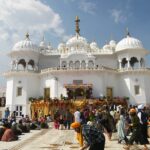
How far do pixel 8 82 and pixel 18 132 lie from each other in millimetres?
24006

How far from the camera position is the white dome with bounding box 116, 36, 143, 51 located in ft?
128

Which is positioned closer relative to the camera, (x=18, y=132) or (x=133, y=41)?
(x=18, y=132)

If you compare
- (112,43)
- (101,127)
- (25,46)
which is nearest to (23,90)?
(25,46)

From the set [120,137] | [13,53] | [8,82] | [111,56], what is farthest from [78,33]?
[120,137]

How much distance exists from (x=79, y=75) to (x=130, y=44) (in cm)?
998

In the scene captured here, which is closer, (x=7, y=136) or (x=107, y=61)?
(x=7, y=136)

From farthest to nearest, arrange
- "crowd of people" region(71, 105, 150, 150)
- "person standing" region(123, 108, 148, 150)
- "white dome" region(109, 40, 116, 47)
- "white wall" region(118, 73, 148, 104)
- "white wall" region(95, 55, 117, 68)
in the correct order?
"white dome" region(109, 40, 116, 47) < "white wall" region(95, 55, 117, 68) < "white wall" region(118, 73, 148, 104) < "person standing" region(123, 108, 148, 150) < "crowd of people" region(71, 105, 150, 150)

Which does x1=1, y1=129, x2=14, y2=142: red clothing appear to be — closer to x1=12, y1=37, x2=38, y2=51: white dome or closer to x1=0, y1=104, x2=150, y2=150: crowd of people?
x1=0, y1=104, x2=150, y2=150: crowd of people

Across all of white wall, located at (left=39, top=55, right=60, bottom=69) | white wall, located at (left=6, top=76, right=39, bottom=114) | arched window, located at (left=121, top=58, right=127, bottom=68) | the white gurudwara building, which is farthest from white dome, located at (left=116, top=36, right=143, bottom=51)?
white wall, located at (left=6, top=76, right=39, bottom=114)

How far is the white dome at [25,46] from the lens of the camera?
40.4 m

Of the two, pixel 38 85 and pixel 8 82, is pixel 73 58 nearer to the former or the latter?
pixel 38 85

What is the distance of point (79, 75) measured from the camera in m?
36.7

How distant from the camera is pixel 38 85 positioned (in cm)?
3916

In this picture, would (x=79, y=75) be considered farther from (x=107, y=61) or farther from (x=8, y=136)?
(x=8, y=136)
